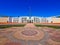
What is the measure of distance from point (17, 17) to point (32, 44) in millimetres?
44447

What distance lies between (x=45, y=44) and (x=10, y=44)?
2751mm

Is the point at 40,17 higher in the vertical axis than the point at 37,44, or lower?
higher

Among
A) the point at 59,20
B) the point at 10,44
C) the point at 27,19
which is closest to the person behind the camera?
the point at 10,44

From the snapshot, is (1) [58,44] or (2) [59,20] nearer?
(1) [58,44]

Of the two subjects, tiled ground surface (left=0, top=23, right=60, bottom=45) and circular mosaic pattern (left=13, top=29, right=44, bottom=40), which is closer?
tiled ground surface (left=0, top=23, right=60, bottom=45)

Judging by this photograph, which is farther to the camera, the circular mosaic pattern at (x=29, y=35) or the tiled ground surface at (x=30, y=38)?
the circular mosaic pattern at (x=29, y=35)

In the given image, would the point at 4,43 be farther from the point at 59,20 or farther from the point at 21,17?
the point at 21,17

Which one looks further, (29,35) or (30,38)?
(29,35)

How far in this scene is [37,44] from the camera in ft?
25.4

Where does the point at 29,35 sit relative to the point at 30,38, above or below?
above

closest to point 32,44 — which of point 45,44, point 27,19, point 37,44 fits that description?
point 37,44

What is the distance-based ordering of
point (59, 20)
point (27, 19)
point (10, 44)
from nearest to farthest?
point (10, 44) → point (59, 20) → point (27, 19)

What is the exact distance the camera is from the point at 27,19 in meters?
50.9

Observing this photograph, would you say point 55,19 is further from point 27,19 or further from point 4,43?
point 4,43
